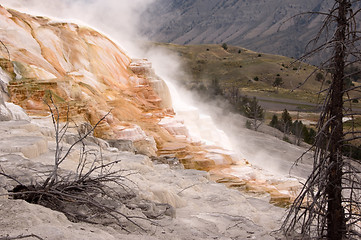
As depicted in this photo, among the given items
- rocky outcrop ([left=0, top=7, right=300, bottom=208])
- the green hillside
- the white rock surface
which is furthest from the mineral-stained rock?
the green hillside

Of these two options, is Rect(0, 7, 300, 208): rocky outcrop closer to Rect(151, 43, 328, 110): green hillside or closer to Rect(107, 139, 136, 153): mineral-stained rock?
Rect(107, 139, 136, 153): mineral-stained rock

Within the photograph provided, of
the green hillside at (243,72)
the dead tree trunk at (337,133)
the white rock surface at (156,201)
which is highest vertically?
the green hillside at (243,72)

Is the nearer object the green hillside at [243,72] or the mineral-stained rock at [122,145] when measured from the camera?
the mineral-stained rock at [122,145]

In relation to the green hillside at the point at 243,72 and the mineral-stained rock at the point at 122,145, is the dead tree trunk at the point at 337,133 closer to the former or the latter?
the mineral-stained rock at the point at 122,145

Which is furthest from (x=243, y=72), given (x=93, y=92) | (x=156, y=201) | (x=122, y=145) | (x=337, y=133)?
(x=337, y=133)

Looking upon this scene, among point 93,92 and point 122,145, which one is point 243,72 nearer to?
point 93,92

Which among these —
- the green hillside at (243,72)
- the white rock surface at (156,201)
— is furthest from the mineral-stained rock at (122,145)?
the green hillside at (243,72)

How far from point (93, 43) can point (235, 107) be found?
26.2 metres

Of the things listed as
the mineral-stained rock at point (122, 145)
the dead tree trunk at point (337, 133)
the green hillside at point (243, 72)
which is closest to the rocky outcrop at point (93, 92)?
the mineral-stained rock at point (122, 145)

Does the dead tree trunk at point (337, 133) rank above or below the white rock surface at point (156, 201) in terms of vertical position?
above

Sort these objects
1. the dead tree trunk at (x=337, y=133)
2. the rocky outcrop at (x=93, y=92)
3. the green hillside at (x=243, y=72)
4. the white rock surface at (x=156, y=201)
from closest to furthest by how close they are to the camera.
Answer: the white rock surface at (x=156, y=201) → the dead tree trunk at (x=337, y=133) → the rocky outcrop at (x=93, y=92) → the green hillside at (x=243, y=72)

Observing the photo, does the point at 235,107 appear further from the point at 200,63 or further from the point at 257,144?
the point at 200,63

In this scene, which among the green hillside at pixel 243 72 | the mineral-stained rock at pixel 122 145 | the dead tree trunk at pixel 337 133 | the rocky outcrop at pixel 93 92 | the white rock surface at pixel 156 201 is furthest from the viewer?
the green hillside at pixel 243 72

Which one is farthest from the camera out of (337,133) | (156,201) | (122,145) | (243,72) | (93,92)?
(243,72)
